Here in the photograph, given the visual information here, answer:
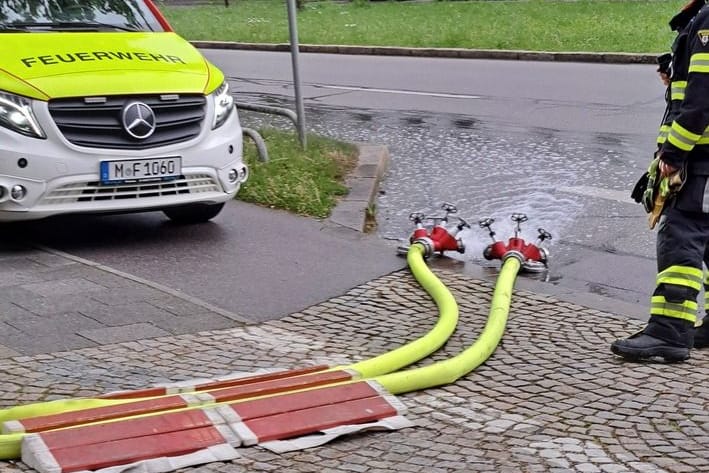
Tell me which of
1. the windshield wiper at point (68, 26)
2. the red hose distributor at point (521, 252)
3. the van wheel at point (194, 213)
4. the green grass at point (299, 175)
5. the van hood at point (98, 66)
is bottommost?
the red hose distributor at point (521, 252)

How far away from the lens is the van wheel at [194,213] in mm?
8047

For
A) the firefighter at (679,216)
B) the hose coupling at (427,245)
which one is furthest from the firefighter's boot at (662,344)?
the hose coupling at (427,245)

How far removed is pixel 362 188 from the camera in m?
9.16

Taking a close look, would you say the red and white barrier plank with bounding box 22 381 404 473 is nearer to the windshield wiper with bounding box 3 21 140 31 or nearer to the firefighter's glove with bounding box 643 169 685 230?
the firefighter's glove with bounding box 643 169 685 230

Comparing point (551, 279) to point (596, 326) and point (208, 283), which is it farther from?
point (208, 283)

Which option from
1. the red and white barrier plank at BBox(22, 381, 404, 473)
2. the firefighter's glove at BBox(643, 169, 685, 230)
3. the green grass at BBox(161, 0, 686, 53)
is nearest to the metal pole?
the firefighter's glove at BBox(643, 169, 685, 230)

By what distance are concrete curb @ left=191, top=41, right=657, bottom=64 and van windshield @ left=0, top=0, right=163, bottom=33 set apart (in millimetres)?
11170

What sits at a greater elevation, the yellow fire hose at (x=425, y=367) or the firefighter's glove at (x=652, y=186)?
the firefighter's glove at (x=652, y=186)

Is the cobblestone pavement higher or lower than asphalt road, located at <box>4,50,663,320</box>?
lower

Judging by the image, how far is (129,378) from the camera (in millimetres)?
5145

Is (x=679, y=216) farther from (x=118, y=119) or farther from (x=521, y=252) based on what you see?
(x=118, y=119)

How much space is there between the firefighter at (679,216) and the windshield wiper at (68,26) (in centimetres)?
401

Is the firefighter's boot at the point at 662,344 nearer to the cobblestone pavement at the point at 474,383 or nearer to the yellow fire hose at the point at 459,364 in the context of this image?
the cobblestone pavement at the point at 474,383

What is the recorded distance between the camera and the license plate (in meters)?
→ 7.10
